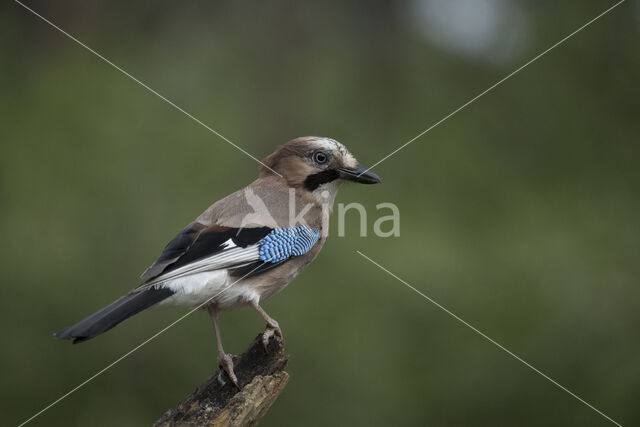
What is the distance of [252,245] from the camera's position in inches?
183

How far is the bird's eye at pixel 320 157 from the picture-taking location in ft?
17.5

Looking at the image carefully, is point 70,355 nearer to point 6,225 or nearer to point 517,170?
point 6,225

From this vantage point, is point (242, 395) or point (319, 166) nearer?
point (242, 395)

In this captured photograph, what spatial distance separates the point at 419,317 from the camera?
24.5 feet

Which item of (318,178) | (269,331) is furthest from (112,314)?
(318,178)

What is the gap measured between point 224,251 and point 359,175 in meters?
1.27

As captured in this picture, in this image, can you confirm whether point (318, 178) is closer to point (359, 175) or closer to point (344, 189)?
point (359, 175)

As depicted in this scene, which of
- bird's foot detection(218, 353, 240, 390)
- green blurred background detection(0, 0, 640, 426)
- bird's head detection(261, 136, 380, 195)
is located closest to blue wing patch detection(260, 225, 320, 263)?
bird's head detection(261, 136, 380, 195)

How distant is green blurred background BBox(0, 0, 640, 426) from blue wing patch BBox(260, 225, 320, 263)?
2.25 m

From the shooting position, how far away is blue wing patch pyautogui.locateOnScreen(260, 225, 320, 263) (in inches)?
184

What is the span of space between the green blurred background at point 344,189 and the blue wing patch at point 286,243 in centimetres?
225
